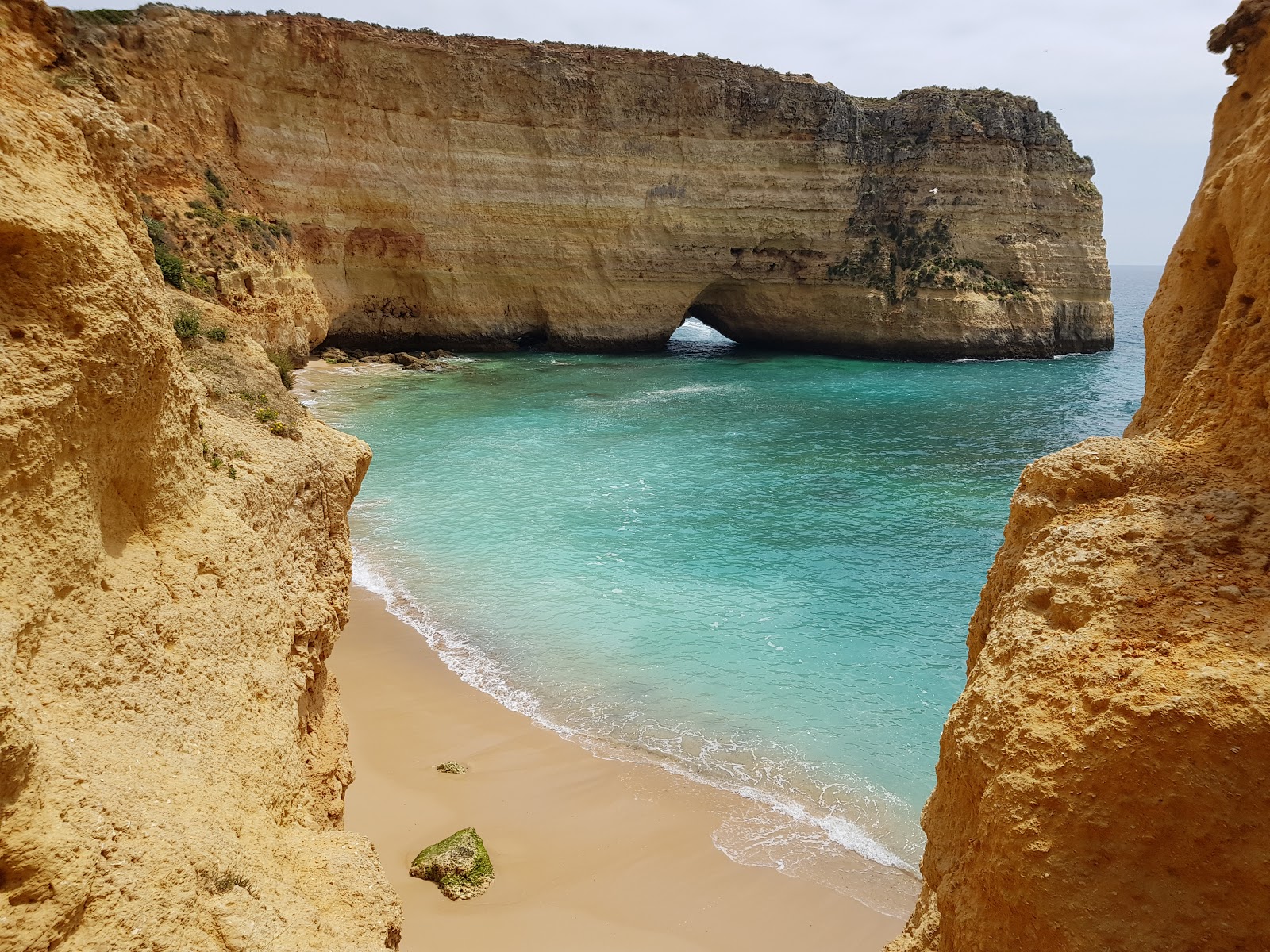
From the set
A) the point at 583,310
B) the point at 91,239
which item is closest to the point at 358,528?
the point at 91,239

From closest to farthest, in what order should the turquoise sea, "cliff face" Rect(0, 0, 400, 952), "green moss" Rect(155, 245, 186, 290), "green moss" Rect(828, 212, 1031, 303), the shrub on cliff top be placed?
"cliff face" Rect(0, 0, 400, 952), the shrub on cliff top, the turquoise sea, "green moss" Rect(155, 245, 186, 290), "green moss" Rect(828, 212, 1031, 303)

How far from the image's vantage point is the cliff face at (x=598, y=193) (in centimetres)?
3192

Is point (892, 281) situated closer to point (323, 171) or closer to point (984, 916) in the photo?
point (323, 171)

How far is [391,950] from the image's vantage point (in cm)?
432

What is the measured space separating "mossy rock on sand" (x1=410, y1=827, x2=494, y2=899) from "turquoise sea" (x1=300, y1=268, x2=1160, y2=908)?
2.40 meters

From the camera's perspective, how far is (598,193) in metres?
39.9

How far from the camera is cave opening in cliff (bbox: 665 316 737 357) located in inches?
1943

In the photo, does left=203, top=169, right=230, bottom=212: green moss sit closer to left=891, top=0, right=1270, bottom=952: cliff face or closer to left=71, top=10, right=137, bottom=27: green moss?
left=71, top=10, right=137, bottom=27: green moss

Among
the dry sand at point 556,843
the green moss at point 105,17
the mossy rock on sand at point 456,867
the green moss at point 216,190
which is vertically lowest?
→ the dry sand at point 556,843

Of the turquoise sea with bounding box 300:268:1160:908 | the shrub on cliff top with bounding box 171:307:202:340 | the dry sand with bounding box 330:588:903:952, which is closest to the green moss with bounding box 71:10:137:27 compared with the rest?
the turquoise sea with bounding box 300:268:1160:908

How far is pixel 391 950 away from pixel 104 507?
275cm

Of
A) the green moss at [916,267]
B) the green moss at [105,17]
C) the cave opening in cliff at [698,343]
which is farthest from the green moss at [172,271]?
the green moss at [916,267]

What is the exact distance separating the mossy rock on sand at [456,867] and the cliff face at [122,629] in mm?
1754

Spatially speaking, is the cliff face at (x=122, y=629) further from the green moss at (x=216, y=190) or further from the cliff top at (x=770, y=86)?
the cliff top at (x=770, y=86)
